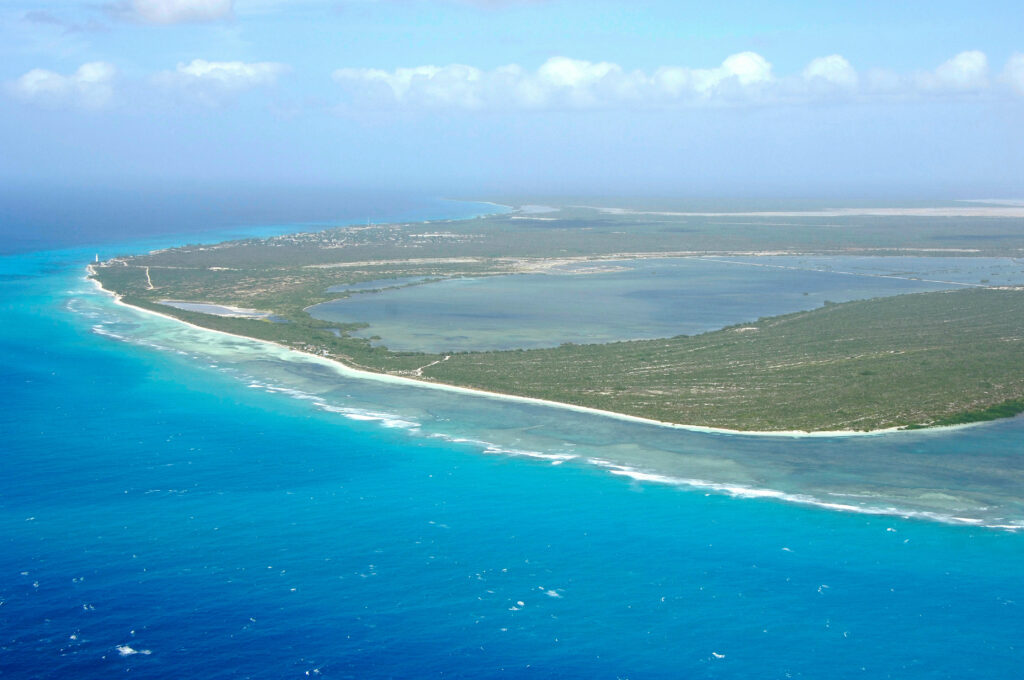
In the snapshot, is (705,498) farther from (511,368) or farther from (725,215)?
(725,215)

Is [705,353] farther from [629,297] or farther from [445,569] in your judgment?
[445,569]

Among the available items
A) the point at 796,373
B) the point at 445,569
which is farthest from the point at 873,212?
the point at 445,569

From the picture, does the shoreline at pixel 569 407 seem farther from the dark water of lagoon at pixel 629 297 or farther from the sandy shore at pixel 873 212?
the sandy shore at pixel 873 212

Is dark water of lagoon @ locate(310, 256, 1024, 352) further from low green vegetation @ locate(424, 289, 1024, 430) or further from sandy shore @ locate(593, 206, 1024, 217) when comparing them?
sandy shore @ locate(593, 206, 1024, 217)

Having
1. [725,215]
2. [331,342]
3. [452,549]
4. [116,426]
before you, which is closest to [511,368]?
[331,342]

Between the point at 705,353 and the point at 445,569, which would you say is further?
the point at 705,353

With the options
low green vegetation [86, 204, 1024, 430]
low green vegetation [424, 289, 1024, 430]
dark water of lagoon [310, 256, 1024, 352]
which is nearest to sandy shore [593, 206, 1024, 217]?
low green vegetation [86, 204, 1024, 430]
